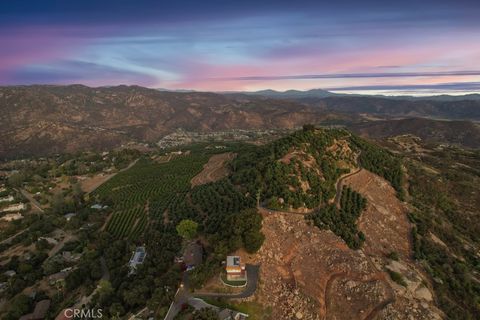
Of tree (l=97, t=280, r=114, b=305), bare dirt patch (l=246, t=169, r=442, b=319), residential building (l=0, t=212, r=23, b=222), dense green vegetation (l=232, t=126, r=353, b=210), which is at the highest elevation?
dense green vegetation (l=232, t=126, r=353, b=210)

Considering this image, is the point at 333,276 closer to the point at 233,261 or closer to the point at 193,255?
the point at 233,261

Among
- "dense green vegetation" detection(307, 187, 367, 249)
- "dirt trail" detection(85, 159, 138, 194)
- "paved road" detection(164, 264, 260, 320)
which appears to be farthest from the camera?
"dirt trail" detection(85, 159, 138, 194)

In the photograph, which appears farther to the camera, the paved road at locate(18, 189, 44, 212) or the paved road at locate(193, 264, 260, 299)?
the paved road at locate(18, 189, 44, 212)

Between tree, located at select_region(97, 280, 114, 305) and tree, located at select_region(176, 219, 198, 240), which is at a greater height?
tree, located at select_region(176, 219, 198, 240)

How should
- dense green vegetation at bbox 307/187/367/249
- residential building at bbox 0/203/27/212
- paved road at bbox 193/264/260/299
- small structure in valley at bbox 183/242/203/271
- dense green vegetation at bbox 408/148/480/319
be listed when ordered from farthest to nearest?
residential building at bbox 0/203/27/212, dense green vegetation at bbox 307/187/367/249, dense green vegetation at bbox 408/148/480/319, small structure in valley at bbox 183/242/203/271, paved road at bbox 193/264/260/299

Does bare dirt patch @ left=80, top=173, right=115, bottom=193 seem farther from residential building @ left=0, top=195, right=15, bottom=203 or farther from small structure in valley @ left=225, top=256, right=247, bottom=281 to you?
small structure in valley @ left=225, top=256, right=247, bottom=281

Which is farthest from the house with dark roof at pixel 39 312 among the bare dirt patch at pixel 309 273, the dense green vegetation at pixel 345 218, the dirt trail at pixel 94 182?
the dirt trail at pixel 94 182

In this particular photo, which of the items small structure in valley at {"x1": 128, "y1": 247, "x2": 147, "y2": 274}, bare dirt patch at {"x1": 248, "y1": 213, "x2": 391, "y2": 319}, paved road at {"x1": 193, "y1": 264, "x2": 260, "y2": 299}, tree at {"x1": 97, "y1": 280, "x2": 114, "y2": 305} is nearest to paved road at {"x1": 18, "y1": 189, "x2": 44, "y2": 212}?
small structure in valley at {"x1": 128, "y1": 247, "x2": 147, "y2": 274}
